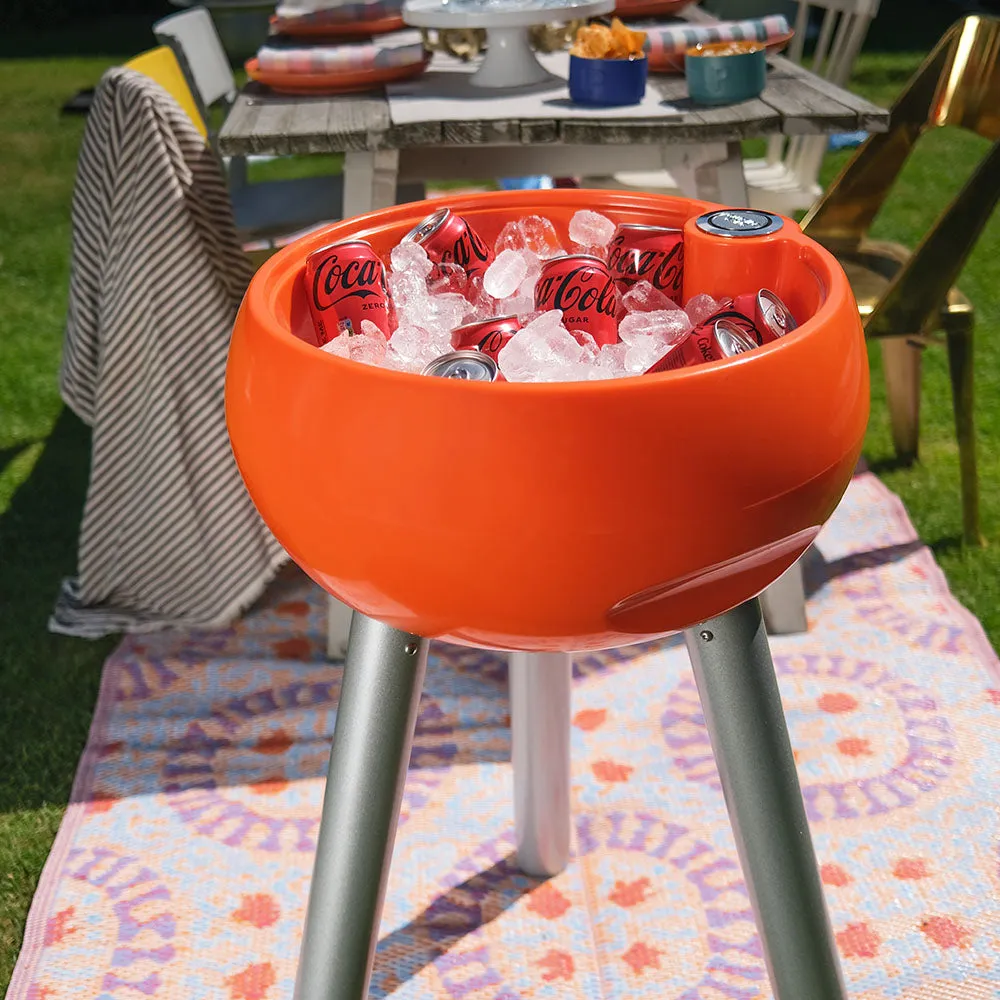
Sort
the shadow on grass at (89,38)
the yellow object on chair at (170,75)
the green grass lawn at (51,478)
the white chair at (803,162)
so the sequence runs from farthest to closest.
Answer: the shadow on grass at (89,38), the white chair at (803,162), the yellow object on chair at (170,75), the green grass lawn at (51,478)

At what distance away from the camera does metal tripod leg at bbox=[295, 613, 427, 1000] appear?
970mm

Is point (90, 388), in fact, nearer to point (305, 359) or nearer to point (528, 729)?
point (528, 729)

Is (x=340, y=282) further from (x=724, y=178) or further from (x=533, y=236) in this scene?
(x=724, y=178)

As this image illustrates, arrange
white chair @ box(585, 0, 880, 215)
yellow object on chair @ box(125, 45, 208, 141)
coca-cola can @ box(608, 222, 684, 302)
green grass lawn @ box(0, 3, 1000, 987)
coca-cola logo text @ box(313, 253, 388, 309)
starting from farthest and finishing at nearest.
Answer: white chair @ box(585, 0, 880, 215), yellow object on chair @ box(125, 45, 208, 141), green grass lawn @ box(0, 3, 1000, 987), coca-cola can @ box(608, 222, 684, 302), coca-cola logo text @ box(313, 253, 388, 309)

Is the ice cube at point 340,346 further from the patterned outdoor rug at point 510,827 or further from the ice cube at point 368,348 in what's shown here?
the patterned outdoor rug at point 510,827

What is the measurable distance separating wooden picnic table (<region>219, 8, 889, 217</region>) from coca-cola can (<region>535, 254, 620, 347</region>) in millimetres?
717

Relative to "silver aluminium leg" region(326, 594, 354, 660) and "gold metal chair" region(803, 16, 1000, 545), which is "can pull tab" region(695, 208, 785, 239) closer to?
"gold metal chair" region(803, 16, 1000, 545)

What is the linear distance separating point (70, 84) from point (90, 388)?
4.27 m

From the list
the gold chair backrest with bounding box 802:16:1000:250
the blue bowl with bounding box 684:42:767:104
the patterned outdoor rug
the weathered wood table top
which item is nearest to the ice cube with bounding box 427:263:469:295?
the weathered wood table top

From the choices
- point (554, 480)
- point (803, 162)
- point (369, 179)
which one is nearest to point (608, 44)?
point (369, 179)

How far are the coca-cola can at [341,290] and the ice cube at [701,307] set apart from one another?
270mm

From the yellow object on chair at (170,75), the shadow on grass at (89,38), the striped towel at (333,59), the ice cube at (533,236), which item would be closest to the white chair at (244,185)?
the yellow object on chair at (170,75)

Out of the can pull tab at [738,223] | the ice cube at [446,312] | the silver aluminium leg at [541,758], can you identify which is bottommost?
the silver aluminium leg at [541,758]

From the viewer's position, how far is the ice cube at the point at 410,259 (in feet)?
3.51
